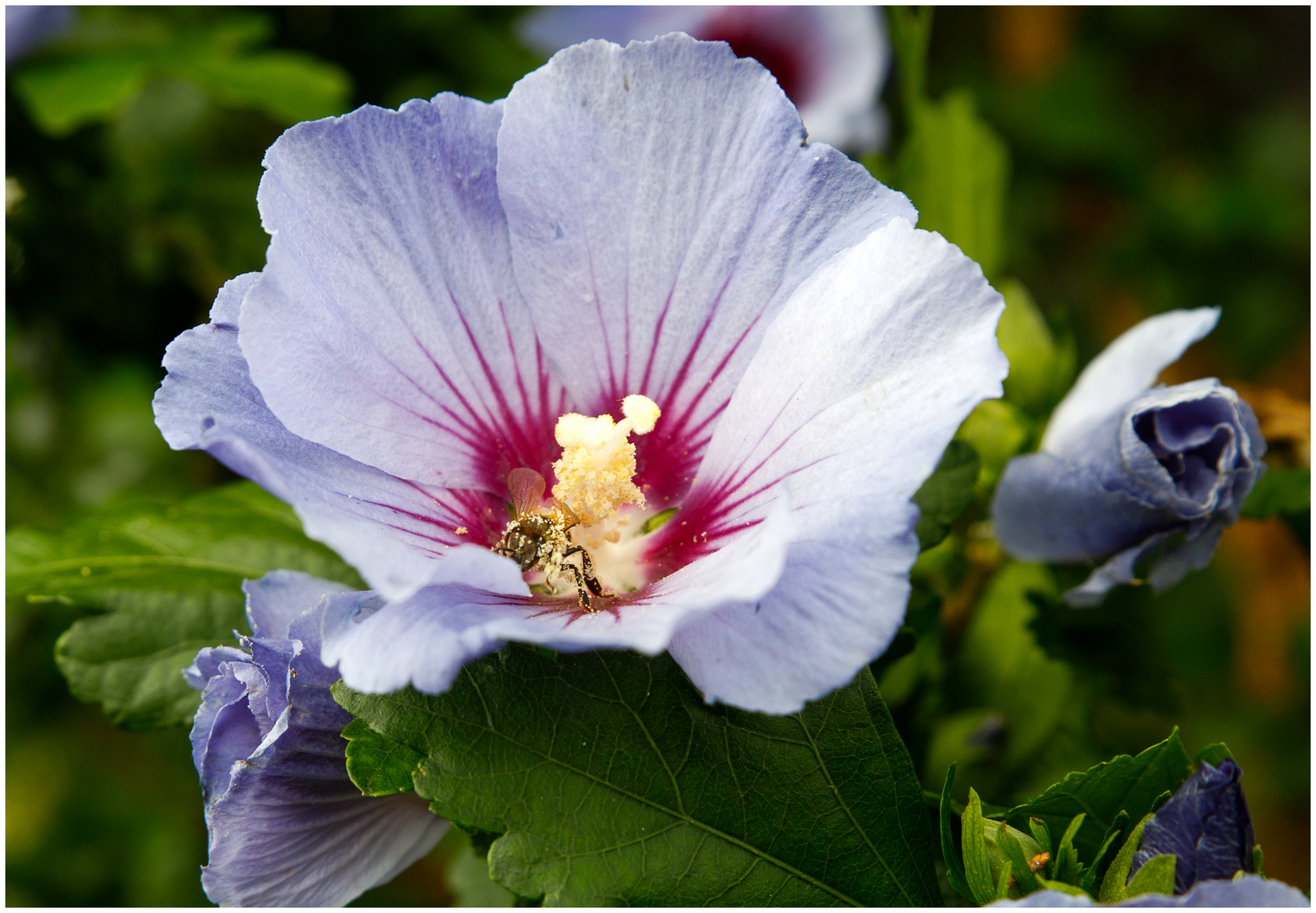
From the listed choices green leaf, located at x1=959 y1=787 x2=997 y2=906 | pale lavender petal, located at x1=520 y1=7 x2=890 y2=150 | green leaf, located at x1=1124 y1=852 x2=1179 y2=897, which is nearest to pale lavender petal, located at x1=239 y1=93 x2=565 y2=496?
green leaf, located at x1=959 y1=787 x2=997 y2=906

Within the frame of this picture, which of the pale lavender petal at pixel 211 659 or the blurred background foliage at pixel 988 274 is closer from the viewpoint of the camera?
the pale lavender petal at pixel 211 659

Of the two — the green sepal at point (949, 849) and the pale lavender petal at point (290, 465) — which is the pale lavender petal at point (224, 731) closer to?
the pale lavender petal at point (290, 465)

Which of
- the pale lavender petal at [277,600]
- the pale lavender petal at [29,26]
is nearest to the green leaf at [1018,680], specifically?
the pale lavender petal at [277,600]

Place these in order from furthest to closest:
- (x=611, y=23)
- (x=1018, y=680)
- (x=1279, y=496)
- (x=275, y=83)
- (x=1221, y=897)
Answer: (x=611, y=23)
(x=275, y=83)
(x=1018, y=680)
(x=1279, y=496)
(x=1221, y=897)

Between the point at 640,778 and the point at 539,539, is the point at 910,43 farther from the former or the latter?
the point at 640,778

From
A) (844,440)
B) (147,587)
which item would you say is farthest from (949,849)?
(147,587)
